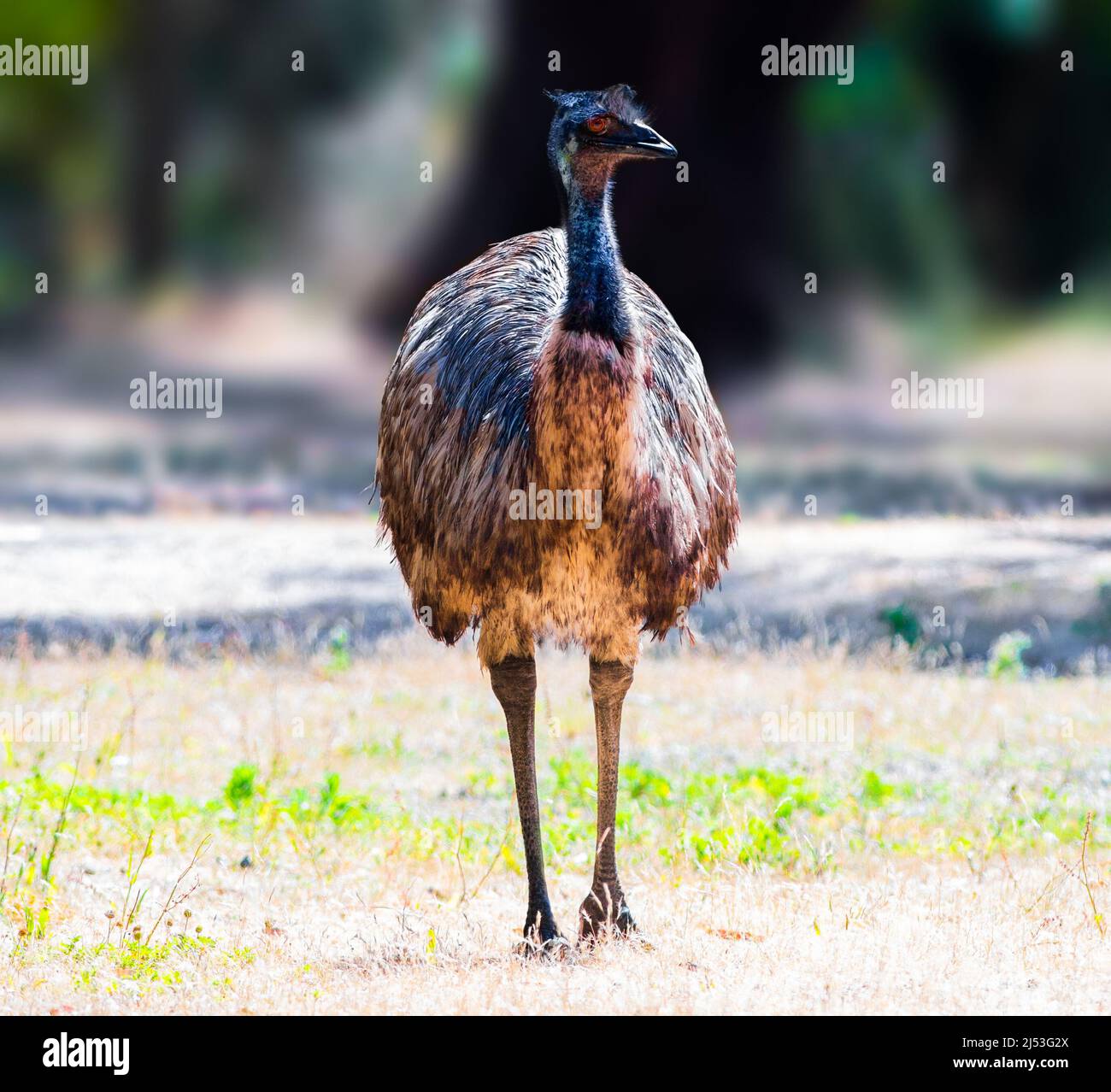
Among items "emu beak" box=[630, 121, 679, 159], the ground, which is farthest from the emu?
the ground

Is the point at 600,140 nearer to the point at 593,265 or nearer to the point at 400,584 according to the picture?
the point at 593,265

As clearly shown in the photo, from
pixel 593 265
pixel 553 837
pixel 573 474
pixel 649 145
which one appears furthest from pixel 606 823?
pixel 649 145

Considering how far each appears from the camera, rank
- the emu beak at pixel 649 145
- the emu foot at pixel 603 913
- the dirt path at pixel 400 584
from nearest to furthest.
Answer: the emu beak at pixel 649 145 → the emu foot at pixel 603 913 → the dirt path at pixel 400 584

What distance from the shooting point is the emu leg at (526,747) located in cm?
643

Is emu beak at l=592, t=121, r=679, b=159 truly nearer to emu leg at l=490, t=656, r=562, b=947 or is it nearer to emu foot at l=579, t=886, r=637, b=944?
emu leg at l=490, t=656, r=562, b=947

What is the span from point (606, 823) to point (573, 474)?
1.45 metres

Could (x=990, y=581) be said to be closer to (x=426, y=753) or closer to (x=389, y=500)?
(x=426, y=753)

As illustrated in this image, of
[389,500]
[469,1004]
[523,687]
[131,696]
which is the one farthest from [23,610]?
[469,1004]

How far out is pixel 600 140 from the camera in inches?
236

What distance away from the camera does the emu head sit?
5.98 meters

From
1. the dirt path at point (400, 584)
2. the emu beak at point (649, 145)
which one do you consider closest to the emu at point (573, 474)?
the emu beak at point (649, 145)

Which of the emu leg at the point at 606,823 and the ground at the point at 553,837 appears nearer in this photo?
the ground at the point at 553,837

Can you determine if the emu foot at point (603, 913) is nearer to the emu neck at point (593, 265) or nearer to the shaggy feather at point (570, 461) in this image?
the shaggy feather at point (570, 461)

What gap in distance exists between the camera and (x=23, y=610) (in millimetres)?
12797
